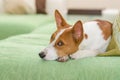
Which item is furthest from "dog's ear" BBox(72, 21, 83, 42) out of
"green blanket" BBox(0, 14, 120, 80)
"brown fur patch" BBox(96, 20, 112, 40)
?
"brown fur patch" BBox(96, 20, 112, 40)

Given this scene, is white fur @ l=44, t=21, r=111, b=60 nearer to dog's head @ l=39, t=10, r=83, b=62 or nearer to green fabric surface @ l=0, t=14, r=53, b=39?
dog's head @ l=39, t=10, r=83, b=62

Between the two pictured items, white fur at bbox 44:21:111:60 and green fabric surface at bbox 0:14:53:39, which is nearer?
white fur at bbox 44:21:111:60

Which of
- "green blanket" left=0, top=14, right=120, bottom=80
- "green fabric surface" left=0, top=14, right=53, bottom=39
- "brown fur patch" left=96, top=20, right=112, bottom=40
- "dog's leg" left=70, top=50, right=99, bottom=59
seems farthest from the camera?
"green fabric surface" left=0, top=14, right=53, bottom=39

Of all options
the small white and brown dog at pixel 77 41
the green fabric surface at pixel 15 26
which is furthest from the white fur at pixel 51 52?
the green fabric surface at pixel 15 26

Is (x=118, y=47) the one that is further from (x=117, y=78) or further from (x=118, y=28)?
(x=117, y=78)

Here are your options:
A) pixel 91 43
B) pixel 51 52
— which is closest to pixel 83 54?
pixel 91 43

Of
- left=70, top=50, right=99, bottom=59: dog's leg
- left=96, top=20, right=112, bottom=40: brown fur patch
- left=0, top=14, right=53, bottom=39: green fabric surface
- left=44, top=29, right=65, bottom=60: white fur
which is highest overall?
left=96, top=20, right=112, bottom=40: brown fur patch

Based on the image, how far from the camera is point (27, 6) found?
145 inches

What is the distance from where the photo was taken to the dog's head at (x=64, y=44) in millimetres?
1535

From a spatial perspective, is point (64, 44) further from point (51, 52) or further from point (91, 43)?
point (91, 43)

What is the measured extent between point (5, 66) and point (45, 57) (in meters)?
0.22

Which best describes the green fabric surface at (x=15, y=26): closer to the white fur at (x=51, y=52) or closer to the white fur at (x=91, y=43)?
the white fur at (x=91, y=43)

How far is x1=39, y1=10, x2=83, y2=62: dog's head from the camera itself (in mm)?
1535

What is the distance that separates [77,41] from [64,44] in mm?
74
